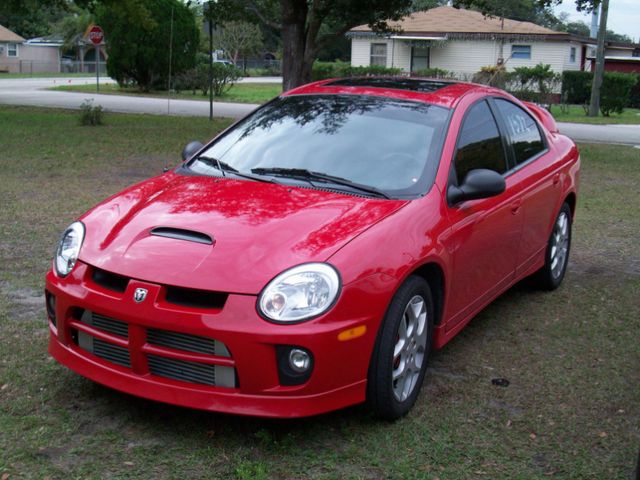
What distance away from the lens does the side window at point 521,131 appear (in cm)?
550

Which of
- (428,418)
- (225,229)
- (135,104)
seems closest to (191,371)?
(225,229)

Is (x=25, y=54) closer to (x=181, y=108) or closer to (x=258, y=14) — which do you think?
(x=181, y=108)

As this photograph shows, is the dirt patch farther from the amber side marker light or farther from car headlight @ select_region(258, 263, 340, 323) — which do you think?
the amber side marker light

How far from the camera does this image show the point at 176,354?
11.4 ft

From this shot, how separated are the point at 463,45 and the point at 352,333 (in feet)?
130

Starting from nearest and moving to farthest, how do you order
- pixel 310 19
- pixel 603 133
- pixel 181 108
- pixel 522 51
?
pixel 310 19 < pixel 603 133 < pixel 181 108 < pixel 522 51

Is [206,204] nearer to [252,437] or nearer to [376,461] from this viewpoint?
[252,437]

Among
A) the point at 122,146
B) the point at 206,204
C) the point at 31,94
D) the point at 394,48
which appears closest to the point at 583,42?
Result: the point at 394,48

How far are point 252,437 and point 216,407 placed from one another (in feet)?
1.12

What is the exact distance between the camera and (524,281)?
6.45 metres

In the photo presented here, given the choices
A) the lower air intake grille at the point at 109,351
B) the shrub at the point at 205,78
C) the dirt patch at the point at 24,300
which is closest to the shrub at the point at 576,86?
the shrub at the point at 205,78

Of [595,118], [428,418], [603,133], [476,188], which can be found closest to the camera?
[428,418]

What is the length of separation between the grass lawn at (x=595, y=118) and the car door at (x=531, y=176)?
2065 centimetres

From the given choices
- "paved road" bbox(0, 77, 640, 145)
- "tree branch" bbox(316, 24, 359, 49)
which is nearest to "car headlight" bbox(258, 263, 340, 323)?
"tree branch" bbox(316, 24, 359, 49)
